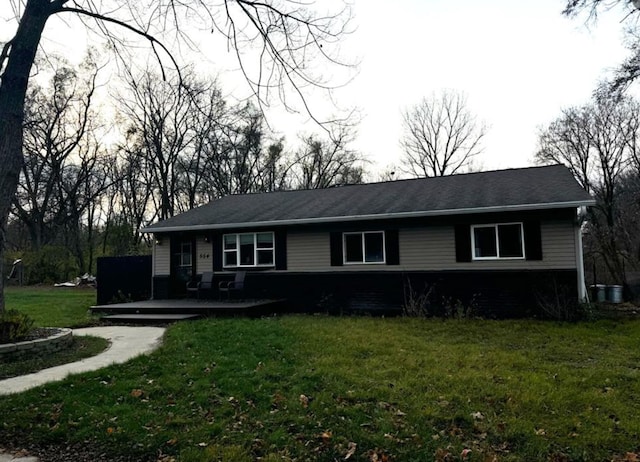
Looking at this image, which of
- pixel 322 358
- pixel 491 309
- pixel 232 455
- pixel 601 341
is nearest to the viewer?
pixel 232 455

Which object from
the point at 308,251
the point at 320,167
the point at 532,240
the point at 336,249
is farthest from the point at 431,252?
the point at 320,167

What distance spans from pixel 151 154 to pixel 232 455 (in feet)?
86.8

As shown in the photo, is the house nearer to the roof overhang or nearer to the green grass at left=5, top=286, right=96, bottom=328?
the roof overhang

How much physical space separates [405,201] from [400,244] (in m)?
1.42

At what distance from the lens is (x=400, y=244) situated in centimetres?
1177

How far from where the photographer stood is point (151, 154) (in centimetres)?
2745

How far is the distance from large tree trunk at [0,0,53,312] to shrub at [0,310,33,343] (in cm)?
89

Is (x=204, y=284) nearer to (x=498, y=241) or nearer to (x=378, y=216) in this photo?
(x=378, y=216)

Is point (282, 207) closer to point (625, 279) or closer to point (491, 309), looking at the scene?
point (491, 309)

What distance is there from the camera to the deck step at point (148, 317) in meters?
10.9

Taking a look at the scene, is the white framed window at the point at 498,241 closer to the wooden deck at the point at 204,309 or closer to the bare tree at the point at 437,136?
the wooden deck at the point at 204,309

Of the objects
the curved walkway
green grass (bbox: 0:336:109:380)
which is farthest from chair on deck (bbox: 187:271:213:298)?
green grass (bbox: 0:336:109:380)

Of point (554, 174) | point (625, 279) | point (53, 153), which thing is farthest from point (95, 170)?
point (625, 279)

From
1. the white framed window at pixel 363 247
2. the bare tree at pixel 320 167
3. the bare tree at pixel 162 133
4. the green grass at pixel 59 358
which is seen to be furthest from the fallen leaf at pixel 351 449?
the bare tree at pixel 320 167
